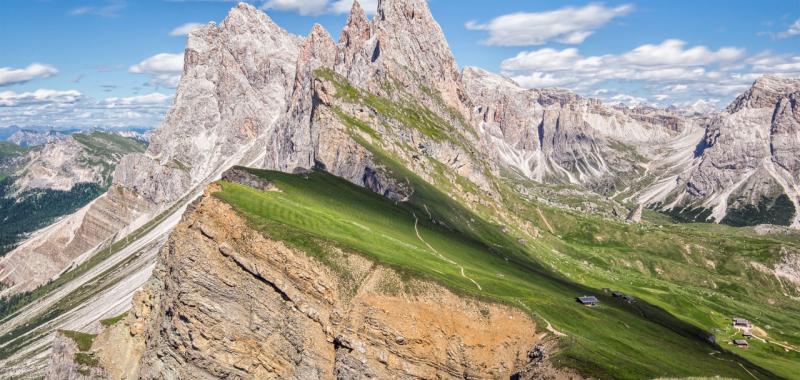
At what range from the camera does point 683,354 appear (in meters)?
95.2

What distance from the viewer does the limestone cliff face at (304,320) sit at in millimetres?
69812

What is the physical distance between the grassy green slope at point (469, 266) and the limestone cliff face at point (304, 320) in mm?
3808

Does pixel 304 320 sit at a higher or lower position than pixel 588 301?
higher

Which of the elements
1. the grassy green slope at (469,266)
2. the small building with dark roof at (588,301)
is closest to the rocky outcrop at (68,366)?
the grassy green slope at (469,266)

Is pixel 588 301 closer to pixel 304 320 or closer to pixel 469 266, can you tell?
pixel 469 266

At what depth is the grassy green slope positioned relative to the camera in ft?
253

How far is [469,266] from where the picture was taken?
116 m

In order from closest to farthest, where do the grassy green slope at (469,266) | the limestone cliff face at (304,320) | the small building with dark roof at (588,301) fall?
1. the limestone cliff face at (304,320)
2. the grassy green slope at (469,266)
3. the small building with dark roof at (588,301)

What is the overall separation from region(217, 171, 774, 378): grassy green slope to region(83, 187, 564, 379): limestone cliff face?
3808 mm

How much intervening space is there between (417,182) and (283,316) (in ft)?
424

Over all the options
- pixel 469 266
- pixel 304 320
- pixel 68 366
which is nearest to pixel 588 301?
pixel 469 266

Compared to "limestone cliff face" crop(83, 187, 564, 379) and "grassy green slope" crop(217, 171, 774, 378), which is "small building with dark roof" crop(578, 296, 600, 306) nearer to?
"grassy green slope" crop(217, 171, 774, 378)

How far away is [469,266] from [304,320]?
5195 centimetres

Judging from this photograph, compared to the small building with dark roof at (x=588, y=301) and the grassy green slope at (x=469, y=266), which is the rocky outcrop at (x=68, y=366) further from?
the small building with dark roof at (x=588, y=301)
